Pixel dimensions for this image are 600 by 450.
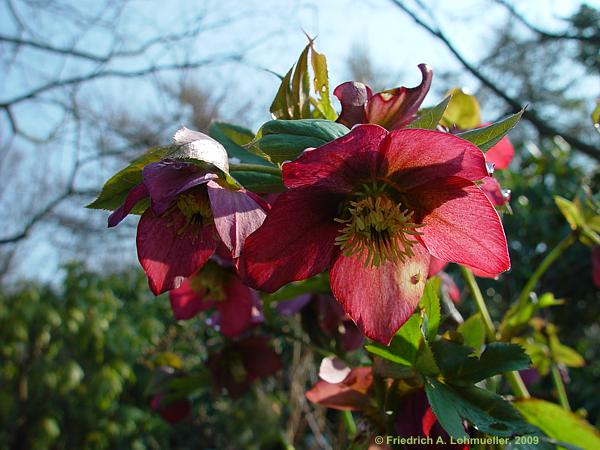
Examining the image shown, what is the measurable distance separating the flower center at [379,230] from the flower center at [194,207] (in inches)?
4.0

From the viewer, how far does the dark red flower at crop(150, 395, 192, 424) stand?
762 mm

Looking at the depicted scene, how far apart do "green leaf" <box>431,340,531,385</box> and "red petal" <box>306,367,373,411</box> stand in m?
0.08

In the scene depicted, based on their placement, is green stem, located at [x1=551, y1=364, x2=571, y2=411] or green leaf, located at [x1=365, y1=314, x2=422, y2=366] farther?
green stem, located at [x1=551, y1=364, x2=571, y2=411]

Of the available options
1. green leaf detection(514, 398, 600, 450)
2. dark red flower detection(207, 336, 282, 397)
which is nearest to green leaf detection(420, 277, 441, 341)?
green leaf detection(514, 398, 600, 450)

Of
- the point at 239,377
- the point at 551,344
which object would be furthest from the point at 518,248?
the point at 239,377

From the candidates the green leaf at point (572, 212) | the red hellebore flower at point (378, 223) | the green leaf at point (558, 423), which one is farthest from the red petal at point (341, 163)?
the green leaf at point (572, 212)

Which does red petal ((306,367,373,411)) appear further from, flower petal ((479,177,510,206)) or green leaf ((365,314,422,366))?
flower petal ((479,177,510,206))

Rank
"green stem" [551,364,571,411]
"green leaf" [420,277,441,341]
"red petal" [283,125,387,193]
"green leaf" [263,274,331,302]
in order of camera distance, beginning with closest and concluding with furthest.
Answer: "red petal" [283,125,387,193], "green leaf" [420,277,441,341], "green leaf" [263,274,331,302], "green stem" [551,364,571,411]

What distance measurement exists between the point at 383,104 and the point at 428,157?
0.08 metres

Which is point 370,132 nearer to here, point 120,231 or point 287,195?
point 287,195

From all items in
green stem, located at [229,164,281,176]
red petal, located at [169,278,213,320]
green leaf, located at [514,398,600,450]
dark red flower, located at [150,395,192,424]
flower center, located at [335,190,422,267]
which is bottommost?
dark red flower, located at [150,395,192,424]

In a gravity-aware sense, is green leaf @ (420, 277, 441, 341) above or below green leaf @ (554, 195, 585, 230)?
above

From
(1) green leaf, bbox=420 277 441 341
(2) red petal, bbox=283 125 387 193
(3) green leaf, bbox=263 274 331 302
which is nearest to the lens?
(2) red petal, bbox=283 125 387 193

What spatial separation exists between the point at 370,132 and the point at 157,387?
575mm
